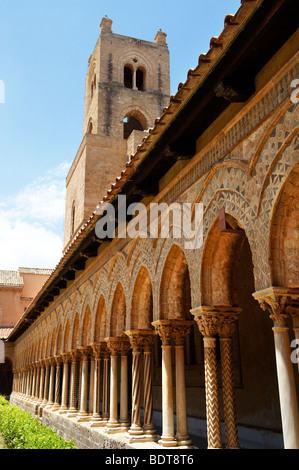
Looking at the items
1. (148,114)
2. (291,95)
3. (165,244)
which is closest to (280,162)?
(291,95)

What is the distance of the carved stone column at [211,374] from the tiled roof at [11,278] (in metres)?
36.0

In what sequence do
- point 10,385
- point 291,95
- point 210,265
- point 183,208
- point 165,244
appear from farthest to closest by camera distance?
point 10,385
point 165,244
point 183,208
point 210,265
point 291,95

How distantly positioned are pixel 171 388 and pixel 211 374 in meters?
1.61

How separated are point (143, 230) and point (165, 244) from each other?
45.5 inches

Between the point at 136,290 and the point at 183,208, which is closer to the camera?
the point at 183,208

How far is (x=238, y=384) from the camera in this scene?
896 cm

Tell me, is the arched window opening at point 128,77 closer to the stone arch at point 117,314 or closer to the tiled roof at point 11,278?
the stone arch at point 117,314

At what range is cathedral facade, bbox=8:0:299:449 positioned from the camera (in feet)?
14.6

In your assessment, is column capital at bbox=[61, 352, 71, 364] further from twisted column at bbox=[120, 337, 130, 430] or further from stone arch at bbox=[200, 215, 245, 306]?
stone arch at bbox=[200, 215, 245, 306]

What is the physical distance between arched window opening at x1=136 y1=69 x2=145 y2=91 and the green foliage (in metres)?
15.9

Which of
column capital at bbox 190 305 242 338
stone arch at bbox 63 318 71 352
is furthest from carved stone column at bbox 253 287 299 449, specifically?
stone arch at bbox 63 318 71 352

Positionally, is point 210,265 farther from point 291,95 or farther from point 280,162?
point 291,95

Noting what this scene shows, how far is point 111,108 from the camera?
2006cm

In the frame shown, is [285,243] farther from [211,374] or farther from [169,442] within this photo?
[169,442]
